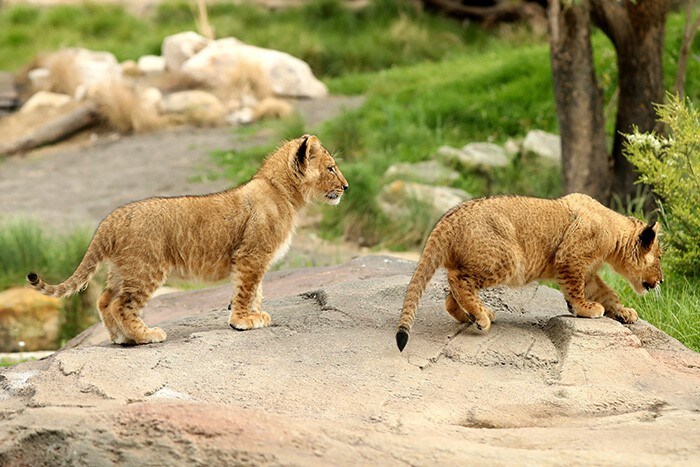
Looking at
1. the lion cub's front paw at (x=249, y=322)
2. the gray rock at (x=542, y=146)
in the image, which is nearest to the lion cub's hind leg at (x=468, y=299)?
the lion cub's front paw at (x=249, y=322)

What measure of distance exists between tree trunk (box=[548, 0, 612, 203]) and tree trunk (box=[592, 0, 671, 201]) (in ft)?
0.80

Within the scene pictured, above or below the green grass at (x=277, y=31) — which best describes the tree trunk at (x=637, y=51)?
above

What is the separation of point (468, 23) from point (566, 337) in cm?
1924

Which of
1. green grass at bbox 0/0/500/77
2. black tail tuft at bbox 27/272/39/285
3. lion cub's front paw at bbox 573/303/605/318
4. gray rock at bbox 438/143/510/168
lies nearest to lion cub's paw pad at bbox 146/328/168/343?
black tail tuft at bbox 27/272/39/285

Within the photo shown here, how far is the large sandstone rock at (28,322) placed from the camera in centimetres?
1085

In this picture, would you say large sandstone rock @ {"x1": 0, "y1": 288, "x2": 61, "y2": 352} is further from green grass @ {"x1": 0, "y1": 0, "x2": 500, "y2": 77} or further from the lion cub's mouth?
green grass @ {"x1": 0, "y1": 0, "x2": 500, "y2": 77}

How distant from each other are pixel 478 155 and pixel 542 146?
→ 85cm

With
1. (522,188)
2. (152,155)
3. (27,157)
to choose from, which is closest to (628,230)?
(522,188)

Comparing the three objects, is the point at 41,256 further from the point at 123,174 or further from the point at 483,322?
the point at 483,322

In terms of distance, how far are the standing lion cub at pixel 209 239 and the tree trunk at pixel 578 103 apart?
211 inches

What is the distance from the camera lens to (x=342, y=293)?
7070mm

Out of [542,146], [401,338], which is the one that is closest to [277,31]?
[542,146]

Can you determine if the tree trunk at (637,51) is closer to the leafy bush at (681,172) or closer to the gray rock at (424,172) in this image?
the gray rock at (424,172)

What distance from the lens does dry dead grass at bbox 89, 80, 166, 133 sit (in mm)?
19578
